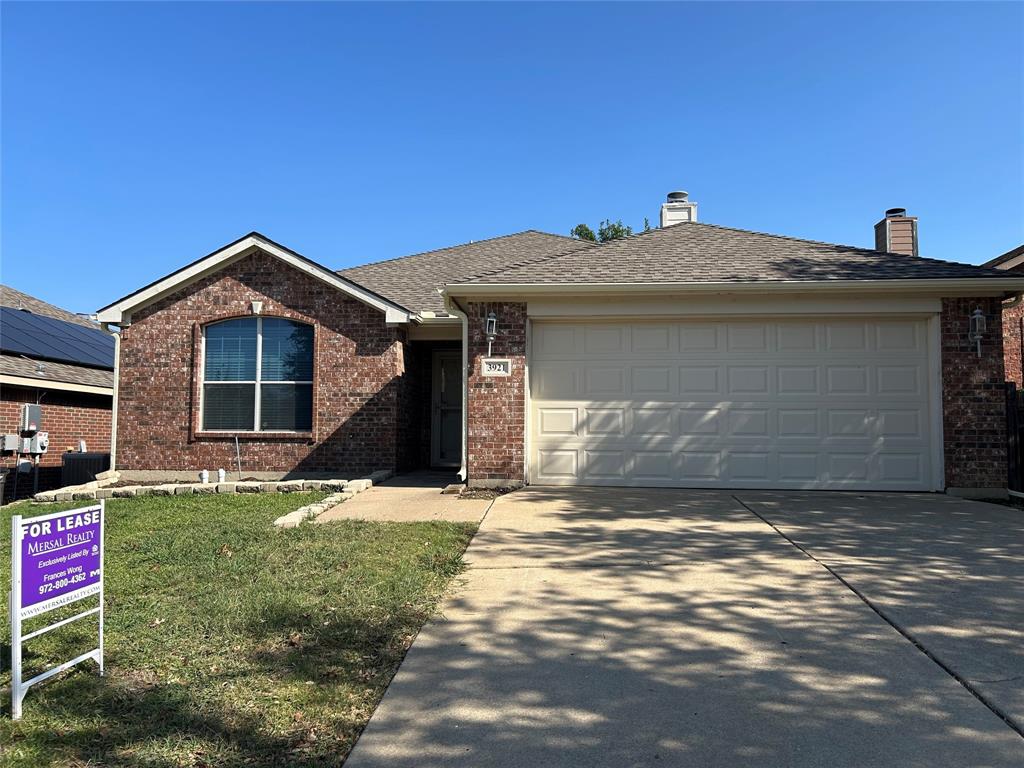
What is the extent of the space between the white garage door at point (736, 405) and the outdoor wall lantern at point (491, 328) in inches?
24.8

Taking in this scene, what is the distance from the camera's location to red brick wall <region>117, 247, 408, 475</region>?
1116cm

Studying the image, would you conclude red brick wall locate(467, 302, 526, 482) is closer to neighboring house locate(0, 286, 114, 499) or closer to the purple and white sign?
the purple and white sign

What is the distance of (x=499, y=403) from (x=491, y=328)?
1.07 meters

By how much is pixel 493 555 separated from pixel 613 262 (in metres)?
5.81

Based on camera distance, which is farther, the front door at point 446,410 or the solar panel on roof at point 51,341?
the solar panel on roof at point 51,341

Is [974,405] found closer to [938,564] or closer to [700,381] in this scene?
[700,381]

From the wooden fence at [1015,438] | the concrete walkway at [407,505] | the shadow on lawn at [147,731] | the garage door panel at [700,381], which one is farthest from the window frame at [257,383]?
the wooden fence at [1015,438]

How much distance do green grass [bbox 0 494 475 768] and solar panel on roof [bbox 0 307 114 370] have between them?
10.8m

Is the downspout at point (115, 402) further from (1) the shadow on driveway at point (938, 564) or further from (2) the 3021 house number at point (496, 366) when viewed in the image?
(1) the shadow on driveway at point (938, 564)

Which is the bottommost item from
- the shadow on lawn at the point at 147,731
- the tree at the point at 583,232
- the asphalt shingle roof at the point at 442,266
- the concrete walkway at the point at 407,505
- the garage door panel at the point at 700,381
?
the shadow on lawn at the point at 147,731

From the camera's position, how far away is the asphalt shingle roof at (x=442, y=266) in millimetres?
13099

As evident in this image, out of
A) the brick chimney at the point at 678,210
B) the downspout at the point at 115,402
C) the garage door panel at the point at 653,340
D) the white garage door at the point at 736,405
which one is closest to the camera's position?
the white garage door at the point at 736,405

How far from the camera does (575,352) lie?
31.8 feet

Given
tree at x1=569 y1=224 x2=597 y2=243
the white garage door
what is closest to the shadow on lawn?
the white garage door
